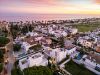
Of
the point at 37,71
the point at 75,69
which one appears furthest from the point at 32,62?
the point at 75,69

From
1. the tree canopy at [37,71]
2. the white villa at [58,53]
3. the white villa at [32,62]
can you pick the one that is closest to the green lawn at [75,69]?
the white villa at [58,53]

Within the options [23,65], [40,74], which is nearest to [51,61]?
[23,65]

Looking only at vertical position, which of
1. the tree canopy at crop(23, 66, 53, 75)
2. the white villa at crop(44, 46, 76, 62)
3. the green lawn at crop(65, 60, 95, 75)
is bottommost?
the green lawn at crop(65, 60, 95, 75)

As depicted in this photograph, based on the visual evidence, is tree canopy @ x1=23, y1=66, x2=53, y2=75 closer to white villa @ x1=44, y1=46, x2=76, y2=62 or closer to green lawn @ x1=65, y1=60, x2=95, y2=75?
green lawn @ x1=65, y1=60, x2=95, y2=75

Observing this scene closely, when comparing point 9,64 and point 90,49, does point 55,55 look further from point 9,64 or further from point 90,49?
point 90,49

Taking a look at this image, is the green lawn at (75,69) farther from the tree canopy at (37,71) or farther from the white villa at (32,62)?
the tree canopy at (37,71)

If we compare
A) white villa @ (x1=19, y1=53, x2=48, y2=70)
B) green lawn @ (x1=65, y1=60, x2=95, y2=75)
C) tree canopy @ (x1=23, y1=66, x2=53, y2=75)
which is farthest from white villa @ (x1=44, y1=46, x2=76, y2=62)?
tree canopy @ (x1=23, y1=66, x2=53, y2=75)

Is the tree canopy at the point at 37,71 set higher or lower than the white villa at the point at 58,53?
higher

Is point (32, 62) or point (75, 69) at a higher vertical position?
point (32, 62)

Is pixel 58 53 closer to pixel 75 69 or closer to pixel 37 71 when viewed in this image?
pixel 75 69
